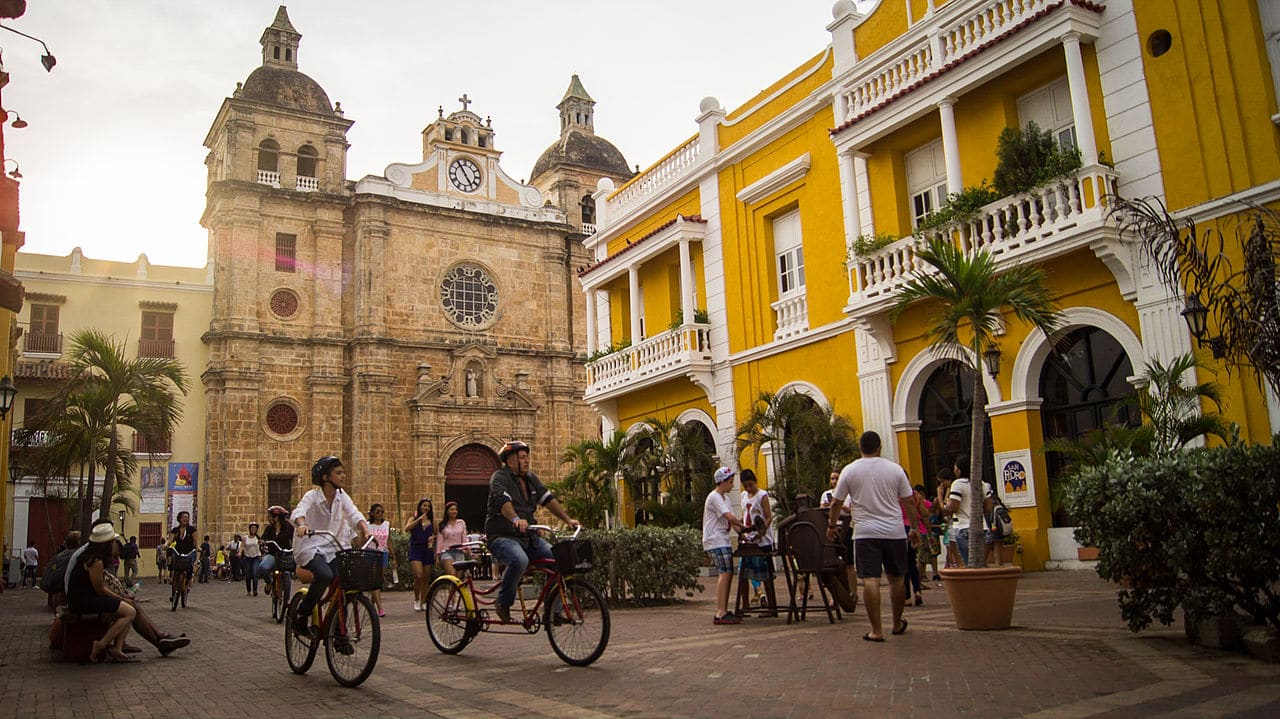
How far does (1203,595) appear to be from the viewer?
267 inches

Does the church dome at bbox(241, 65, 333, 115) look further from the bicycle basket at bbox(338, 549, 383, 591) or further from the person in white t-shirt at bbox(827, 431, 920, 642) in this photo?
the person in white t-shirt at bbox(827, 431, 920, 642)

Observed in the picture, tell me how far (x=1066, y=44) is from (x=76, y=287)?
1237 inches

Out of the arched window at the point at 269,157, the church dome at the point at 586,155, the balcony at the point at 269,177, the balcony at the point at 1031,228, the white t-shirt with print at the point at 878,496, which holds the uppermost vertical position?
the church dome at the point at 586,155

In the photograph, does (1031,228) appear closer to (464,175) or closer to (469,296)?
(469,296)

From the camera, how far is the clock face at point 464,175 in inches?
1544

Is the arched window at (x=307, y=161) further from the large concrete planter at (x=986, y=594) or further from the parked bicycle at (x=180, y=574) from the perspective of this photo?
the large concrete planter at (x=986, y=594)

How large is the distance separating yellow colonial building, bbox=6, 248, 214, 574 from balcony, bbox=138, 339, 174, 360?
3 centimetres

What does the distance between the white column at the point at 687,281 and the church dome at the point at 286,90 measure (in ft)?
71.7

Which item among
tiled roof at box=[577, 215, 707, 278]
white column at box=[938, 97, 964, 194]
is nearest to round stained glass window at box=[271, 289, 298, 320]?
tiled roof at box=[577, 215, 707, 278]

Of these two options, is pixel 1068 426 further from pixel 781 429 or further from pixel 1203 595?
pixel 1203 595

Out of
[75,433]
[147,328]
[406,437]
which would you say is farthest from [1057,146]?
[147,328]

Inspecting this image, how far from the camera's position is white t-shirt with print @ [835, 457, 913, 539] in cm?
814

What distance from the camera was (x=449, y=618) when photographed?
27.4 ft

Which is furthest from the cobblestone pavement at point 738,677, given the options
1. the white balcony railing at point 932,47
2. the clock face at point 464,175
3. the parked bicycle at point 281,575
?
the clock face at point 464,175
